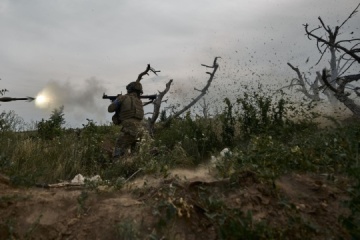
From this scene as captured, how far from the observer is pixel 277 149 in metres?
4.56

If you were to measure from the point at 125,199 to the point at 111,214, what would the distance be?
0.33 metres

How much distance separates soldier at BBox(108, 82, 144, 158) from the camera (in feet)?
31.1

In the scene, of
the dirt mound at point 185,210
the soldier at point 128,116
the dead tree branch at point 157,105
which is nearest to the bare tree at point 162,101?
the dead tree branch at point 157,105

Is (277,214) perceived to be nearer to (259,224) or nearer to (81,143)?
(259,224)

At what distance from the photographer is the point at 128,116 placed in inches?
384

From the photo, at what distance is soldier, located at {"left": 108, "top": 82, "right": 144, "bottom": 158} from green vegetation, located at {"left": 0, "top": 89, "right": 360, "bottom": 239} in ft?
2.10

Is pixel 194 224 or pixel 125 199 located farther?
pixel 125 199

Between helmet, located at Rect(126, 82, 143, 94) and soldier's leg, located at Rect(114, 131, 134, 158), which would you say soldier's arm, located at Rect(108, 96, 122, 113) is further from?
soldier's leg, located at Rect(114, 131, 134, 158)

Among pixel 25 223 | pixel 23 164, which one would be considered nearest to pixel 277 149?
pixel 25 223

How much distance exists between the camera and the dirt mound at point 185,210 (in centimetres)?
309

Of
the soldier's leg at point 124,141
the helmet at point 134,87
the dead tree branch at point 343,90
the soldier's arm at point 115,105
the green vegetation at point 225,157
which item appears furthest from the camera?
the helmet at point 134,87

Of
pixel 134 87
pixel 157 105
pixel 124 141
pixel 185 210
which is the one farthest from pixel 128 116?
pixel 185 210

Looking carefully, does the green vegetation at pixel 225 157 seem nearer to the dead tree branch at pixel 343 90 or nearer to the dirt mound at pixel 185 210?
the dirt mound at pixel 185 210

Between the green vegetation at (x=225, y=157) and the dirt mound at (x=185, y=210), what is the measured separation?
0.07 ft
